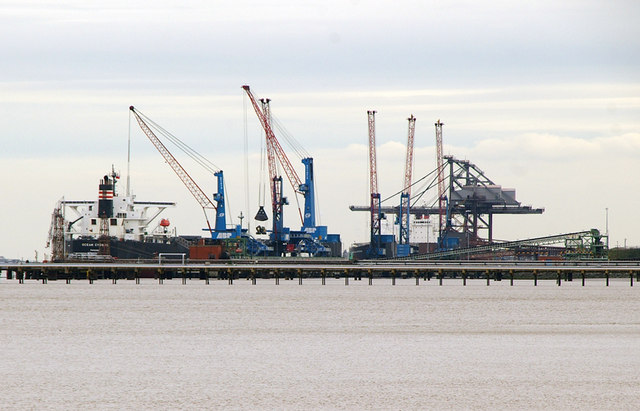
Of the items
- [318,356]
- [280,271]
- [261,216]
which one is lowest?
[318,356]

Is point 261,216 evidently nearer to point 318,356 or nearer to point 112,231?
point 112,231

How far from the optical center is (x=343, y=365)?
108 feet

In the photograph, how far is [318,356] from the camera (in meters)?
35.8

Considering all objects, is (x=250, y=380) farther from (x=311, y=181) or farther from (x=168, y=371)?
(x=311, y=181)

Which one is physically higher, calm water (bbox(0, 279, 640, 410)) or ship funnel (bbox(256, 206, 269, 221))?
ship funnel (bbox(256, 206, 269, 221))

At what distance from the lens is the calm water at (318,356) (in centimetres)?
2641

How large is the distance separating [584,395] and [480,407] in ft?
11.3

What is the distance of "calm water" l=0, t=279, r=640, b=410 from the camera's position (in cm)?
2641

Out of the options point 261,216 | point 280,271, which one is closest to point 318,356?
point 280,271

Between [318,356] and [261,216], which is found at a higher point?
[261,216]

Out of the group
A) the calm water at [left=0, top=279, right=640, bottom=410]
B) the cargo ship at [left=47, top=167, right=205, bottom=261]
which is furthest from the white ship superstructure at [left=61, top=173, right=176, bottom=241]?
the calm water at [left=0, top=279, right=640, bottom=410]

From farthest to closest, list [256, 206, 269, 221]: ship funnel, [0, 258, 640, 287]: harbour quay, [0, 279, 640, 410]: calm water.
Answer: [256, 206, 269, 221]: ship funnel → [0, 258, 640, 287]: harbour quay → [0, 279, 640, 410]: calm water

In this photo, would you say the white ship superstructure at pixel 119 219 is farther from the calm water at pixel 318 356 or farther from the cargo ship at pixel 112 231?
the calm water at pixel 318 356

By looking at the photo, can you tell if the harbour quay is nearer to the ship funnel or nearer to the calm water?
the ship funnel
